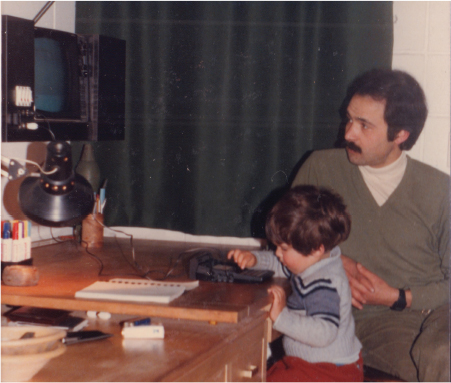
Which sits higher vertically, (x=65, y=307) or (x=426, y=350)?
(x=65, y=307)

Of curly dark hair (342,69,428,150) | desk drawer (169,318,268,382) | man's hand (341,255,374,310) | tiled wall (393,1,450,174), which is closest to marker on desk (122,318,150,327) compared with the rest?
desk drawer (169,318,268,382)

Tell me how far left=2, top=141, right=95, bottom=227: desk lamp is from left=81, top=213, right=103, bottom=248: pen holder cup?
80 cm

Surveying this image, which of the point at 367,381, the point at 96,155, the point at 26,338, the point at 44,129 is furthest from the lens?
the point at 96,155

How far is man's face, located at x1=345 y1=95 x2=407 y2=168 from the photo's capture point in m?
1.87

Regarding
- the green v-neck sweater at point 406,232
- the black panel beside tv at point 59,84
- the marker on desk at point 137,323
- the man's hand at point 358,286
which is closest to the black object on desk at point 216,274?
the marker on desk at point 137,323

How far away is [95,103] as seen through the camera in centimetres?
189

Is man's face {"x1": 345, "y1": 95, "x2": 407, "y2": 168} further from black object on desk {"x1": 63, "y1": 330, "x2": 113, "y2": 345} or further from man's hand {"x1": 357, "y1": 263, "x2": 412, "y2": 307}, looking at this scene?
black object on desk {"x1": 63, "y1": 330, "x2": 113, "y2": 345}

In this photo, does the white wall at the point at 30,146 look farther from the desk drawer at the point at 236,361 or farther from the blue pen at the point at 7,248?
the desk drawer at the point at 236,361

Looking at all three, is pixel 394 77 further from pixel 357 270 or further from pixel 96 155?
pixel 96 155

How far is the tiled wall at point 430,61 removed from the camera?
2.01m

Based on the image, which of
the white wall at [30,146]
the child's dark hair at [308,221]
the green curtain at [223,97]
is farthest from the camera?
the green curtain at [223,97]

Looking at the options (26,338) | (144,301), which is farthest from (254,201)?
(26,338)

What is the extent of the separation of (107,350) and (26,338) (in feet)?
0.62

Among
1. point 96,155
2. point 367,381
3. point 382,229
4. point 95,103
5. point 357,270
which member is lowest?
point 367,381
